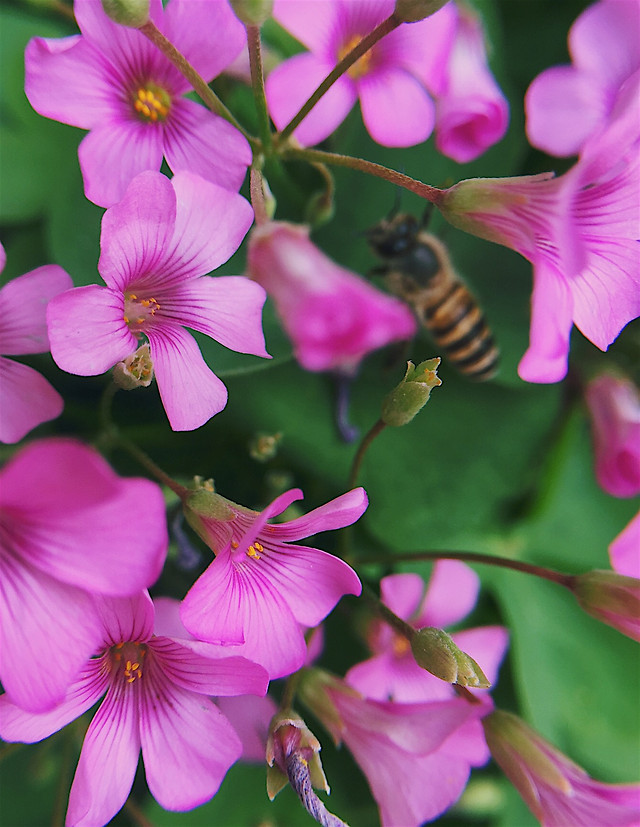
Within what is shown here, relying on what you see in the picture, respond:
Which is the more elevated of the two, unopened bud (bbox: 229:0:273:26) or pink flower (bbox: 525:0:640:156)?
pink flower (bbox: 525:0:640:156)

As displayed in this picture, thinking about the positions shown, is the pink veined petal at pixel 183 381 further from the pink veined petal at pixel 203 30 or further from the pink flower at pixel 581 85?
the pink flower at pixel 581 85

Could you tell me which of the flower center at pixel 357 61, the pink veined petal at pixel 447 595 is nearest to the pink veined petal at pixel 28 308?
the flower center at pixel 357 61

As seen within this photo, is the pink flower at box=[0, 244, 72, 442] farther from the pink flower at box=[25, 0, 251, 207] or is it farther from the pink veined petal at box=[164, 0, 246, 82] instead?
the pink veined petal at box=[164, 0, 246, 82]

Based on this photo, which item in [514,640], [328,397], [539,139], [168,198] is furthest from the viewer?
[514,640]

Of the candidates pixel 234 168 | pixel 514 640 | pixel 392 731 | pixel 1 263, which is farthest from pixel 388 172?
pixel 514 640

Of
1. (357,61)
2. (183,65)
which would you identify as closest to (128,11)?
(183,65)

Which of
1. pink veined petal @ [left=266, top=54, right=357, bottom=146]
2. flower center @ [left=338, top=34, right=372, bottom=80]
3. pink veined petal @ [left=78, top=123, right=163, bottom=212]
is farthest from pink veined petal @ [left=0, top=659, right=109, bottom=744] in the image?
flower center @ [left=338, top=34, right=372, bottom=80]

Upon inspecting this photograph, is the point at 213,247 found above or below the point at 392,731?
above

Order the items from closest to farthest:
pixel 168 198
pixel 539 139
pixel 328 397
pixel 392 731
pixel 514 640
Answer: pixel 168 198 < pixel 392 731 < pixel 539 139 < pixel 328 397 < pixel 514 640

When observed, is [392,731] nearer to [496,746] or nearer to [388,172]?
[496,746]
